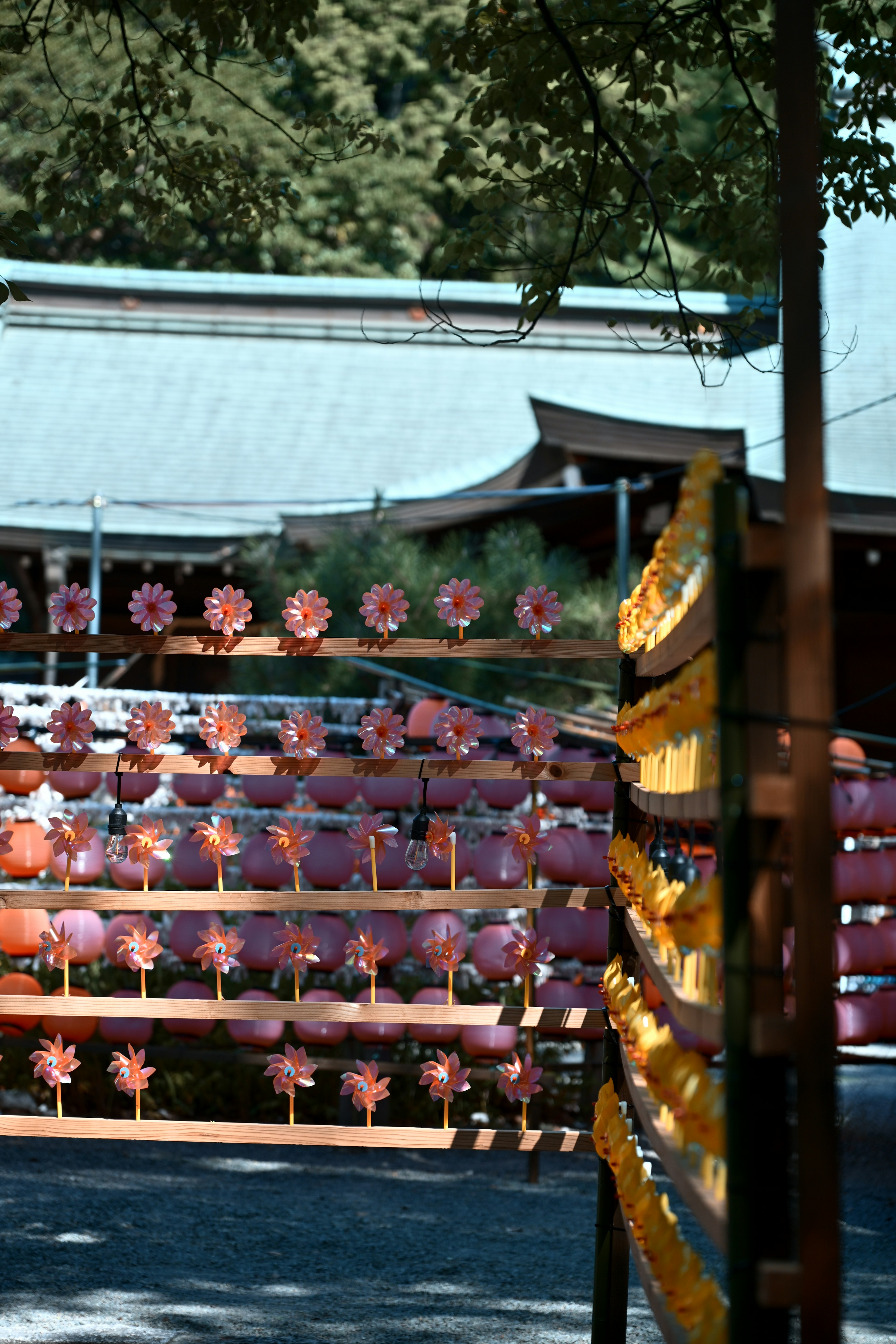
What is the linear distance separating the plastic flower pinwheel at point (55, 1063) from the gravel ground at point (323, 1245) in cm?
61

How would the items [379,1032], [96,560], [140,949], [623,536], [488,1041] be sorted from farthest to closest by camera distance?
[96,560], [623,536], [379,1032], [488,1041], [140,949]

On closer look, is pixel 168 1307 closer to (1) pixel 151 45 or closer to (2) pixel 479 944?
(2) pixel 479 944

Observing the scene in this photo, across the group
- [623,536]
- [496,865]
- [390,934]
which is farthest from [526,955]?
[623,536]

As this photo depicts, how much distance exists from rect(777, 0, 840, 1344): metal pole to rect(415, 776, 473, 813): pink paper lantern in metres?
3.70

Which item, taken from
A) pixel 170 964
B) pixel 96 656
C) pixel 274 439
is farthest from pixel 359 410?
pixel 170 964

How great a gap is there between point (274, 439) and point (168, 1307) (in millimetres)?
10722

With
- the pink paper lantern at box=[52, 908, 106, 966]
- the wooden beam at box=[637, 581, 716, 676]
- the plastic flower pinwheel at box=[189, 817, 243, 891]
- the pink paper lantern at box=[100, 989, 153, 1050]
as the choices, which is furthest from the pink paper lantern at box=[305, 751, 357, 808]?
the wooden beam at box=[637, 581, 716, 676]

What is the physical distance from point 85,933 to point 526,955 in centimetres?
219

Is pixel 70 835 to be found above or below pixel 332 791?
below

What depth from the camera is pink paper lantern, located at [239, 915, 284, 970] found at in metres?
5.09

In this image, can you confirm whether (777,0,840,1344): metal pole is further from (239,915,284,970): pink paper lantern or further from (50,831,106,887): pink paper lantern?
(50,831,106,887): pink paper lantern

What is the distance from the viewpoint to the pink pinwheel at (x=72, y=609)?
3.55m

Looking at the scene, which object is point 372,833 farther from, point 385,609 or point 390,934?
point 390,934

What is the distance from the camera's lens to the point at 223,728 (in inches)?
140
